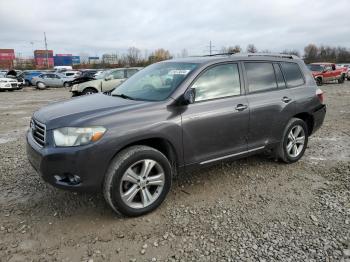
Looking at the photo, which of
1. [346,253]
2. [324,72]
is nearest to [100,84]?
[346,253]

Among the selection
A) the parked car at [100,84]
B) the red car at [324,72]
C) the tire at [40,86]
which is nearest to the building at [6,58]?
the tire at [40,86]

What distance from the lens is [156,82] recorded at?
13.8ft

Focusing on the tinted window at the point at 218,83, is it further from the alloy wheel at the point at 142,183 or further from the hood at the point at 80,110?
the alloy wheel at the point at 142,183

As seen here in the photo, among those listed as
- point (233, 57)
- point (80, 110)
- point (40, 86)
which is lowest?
point (40, 86)

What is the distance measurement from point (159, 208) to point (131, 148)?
0.84 m

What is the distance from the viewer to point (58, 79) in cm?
2784

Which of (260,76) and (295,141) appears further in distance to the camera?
(295,141)

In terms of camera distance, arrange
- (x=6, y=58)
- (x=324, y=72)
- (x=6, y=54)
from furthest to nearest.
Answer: (x=6, y=54)
(x=6, y=58)
(x=324, y=72)

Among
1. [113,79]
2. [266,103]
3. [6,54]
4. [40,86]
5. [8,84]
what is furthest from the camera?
[6,54]

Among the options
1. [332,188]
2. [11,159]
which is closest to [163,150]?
[332,188]

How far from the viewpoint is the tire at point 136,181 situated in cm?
324

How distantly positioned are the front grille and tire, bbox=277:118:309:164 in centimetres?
335

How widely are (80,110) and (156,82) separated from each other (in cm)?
114

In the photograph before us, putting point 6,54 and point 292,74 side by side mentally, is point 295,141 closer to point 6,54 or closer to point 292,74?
point 292,74
